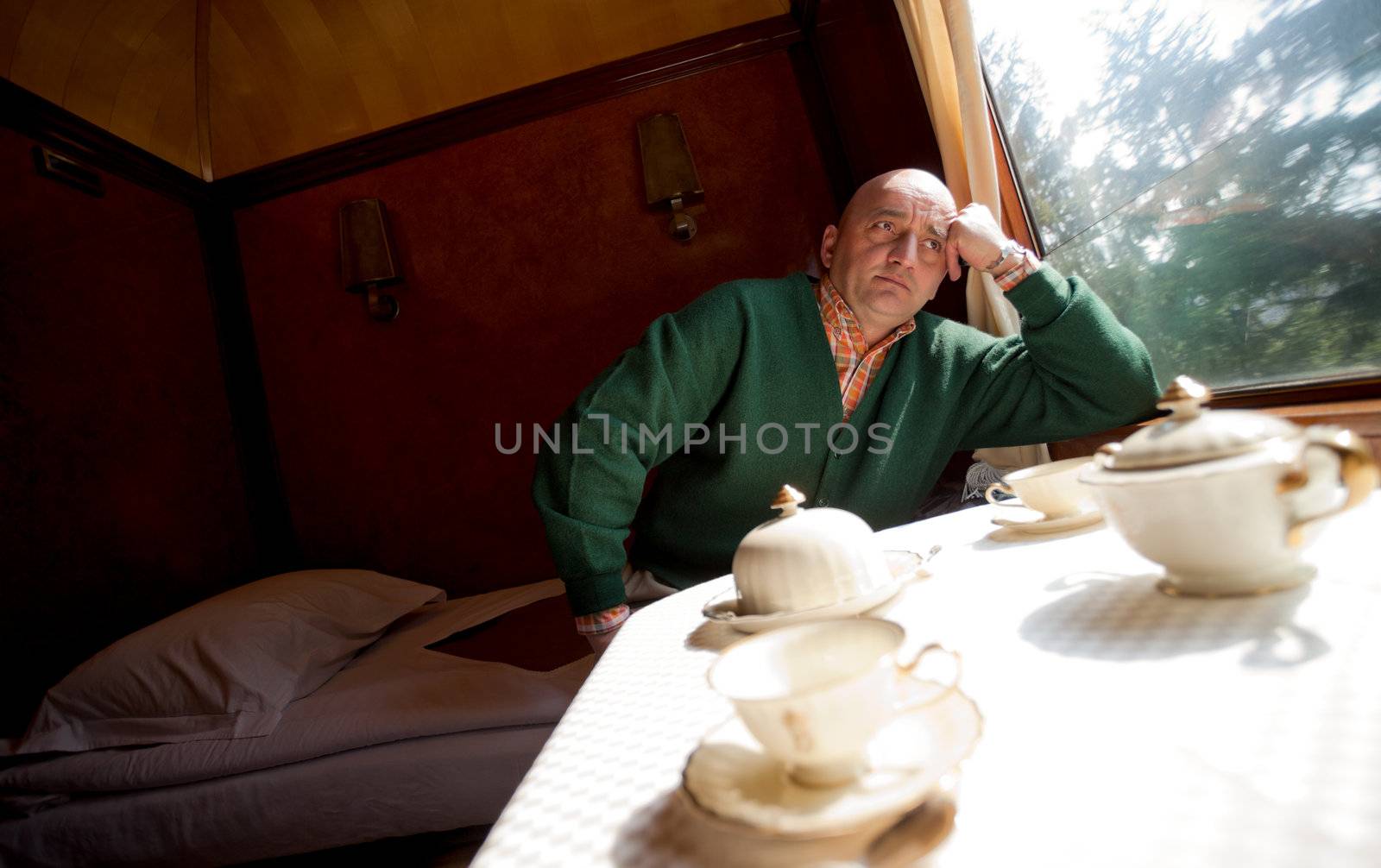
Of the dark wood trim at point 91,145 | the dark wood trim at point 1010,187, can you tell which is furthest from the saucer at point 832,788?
the dark wood trim at point 91,145

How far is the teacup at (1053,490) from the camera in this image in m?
0.85

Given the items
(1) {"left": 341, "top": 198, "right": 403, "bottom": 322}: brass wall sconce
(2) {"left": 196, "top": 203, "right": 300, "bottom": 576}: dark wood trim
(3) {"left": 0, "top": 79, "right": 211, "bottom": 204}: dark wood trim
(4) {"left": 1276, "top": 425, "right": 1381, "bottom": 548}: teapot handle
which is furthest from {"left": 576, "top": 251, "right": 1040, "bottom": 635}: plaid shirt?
(3) {"left": 0, "top": 79, "right": 211, "bottom": 204}: dark wood trim

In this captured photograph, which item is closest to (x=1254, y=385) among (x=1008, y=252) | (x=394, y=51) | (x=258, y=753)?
(x=1008, y=252)

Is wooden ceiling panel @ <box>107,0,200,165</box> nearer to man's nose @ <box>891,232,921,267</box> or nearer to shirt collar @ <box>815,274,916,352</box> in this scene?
shirt collar @ <box>815,274,916,352</box>

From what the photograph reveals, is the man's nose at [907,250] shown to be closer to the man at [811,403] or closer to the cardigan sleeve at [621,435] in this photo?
the man at [811,403]

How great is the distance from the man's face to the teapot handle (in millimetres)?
1228

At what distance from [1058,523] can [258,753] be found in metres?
1.67

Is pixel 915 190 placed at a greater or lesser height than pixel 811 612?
greater

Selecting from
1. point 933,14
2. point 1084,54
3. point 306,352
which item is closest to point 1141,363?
point 1084,54

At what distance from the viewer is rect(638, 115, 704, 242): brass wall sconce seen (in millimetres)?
2805

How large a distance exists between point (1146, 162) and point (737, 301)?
2.70 ft

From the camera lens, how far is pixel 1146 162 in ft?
4.61

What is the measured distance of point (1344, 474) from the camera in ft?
1.47

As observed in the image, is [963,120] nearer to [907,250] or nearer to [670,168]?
[907,250]
